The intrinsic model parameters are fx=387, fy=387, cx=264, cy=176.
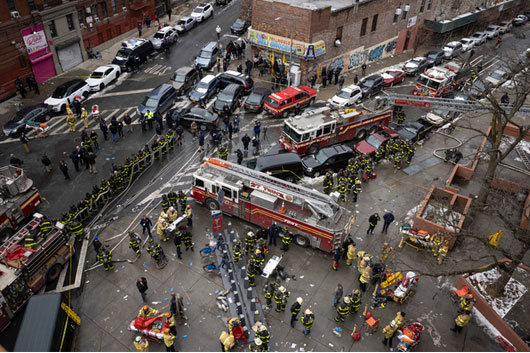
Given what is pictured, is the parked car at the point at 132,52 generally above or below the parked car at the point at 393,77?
above

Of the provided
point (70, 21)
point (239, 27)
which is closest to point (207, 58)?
point (239, 27)

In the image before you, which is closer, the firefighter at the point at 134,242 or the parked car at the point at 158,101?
the firefighter at the point at 134,242

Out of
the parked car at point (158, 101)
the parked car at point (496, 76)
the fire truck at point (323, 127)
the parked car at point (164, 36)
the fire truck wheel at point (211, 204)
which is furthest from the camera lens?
the parked car at point (164, 36)

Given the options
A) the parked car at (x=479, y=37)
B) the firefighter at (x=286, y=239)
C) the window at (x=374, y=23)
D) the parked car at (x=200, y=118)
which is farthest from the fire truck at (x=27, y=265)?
the parked car at (x=479, y=37)

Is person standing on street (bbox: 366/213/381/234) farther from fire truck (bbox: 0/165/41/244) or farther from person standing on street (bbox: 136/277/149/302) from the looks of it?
fire truck (bbox: 0/165/41/244)

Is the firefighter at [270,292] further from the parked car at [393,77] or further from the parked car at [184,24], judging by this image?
the parked car at [184,24]

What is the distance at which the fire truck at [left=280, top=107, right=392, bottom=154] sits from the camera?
25.6 metres

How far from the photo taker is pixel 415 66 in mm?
38469

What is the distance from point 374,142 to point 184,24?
28.9 meters

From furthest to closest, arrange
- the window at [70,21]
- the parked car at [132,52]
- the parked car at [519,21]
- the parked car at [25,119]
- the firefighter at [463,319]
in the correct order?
1. the parked car at [519,21]
2. the window at [70,21]
3. the parked car at [132,52]
4. the parked car at [25,119]
5. the firefighter at [463,319]

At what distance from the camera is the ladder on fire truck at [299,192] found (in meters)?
18.5

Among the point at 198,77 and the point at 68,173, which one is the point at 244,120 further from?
the point at 68,173

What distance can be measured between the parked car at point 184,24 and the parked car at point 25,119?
778 inches

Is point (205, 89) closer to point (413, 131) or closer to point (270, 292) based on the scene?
point (413, 131)
